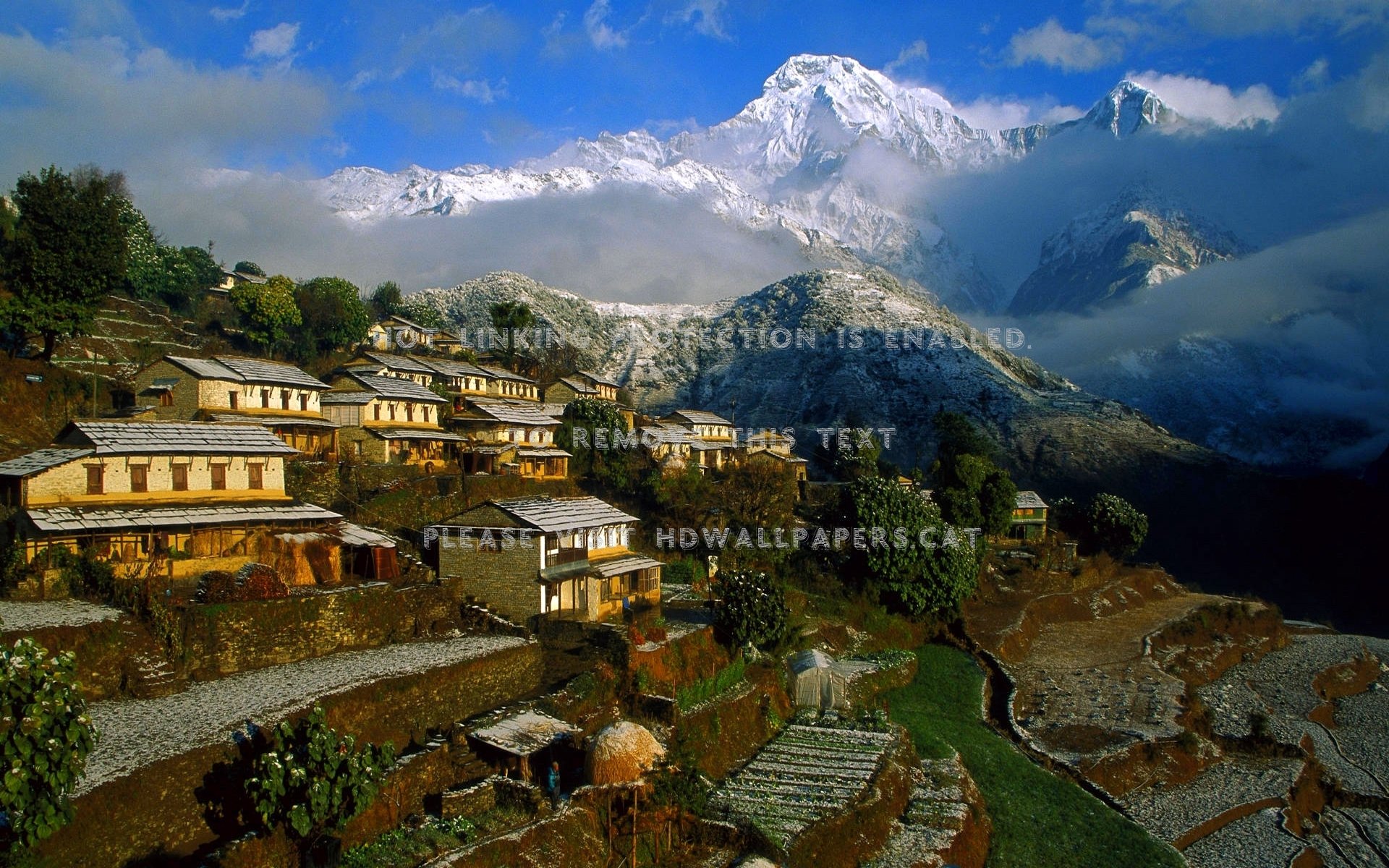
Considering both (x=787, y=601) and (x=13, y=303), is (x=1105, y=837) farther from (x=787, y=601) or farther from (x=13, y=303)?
(x=13, y=303)

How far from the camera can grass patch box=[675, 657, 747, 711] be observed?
2481cm

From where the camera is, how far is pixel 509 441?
49.7 m

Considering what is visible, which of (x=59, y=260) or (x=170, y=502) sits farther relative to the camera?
(x=59, y=260)

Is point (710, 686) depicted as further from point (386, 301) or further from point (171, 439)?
point (386, 301)

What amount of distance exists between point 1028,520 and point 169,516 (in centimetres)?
6066

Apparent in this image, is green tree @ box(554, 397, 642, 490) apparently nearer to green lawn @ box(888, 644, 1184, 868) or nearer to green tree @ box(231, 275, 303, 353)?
green lawn @ box(888, 644, 1184, 868)

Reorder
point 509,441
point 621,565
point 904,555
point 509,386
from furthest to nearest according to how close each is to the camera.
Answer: point 509,386 < point 509,441 < point 904,555 < point 621,565

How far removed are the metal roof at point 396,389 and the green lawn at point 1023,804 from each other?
2805cm

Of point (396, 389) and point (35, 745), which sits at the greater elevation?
point (396, 389)

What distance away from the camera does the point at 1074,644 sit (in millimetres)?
48594

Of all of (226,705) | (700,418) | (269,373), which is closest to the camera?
(226,705)

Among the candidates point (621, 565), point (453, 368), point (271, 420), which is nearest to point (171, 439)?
point (271, 420)

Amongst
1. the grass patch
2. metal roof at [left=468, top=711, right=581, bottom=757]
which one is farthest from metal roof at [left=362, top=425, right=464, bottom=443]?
metal roof at [left=468, top=711, right=581, bottom=757]

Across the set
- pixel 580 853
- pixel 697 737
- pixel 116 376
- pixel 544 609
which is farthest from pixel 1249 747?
pixel 116 376
